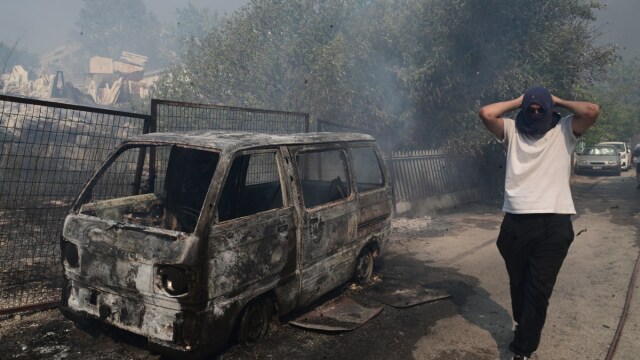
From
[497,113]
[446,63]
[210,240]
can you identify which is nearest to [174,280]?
[210,240]

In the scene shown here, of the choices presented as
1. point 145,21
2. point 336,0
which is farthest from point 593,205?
point 145,21

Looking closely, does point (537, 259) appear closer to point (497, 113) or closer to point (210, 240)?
point (497, 113)

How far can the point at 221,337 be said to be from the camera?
11.3ft

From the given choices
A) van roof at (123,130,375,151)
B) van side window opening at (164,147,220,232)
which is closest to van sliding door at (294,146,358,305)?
van roof at (123,130,375,151)

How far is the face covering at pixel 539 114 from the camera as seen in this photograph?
3.28 meters

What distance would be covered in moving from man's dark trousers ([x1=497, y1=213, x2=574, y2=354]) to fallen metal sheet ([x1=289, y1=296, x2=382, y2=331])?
1587 millimetres

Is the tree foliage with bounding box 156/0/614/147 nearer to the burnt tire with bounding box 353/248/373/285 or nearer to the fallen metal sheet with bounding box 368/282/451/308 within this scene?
the burnt tire with bounding box 353/248/373/285

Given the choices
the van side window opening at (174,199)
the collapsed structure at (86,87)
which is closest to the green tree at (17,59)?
the collapsed structure at (86,87)

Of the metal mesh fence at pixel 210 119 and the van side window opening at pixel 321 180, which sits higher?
the metal mesh fence at pixel 210 119

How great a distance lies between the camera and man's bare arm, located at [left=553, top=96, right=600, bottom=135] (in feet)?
10.4

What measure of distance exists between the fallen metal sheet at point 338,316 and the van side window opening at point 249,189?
4.05 feet

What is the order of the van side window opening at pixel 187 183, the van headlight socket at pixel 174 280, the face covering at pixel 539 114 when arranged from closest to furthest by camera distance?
the van headlight socket at pixel 174 280 → the face covering at pixel 539 114 → the van side window opening at pixel 187 183

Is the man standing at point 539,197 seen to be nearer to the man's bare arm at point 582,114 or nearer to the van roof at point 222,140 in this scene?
the man's bare arm at point 582,114

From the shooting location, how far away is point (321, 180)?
6.18 meters
